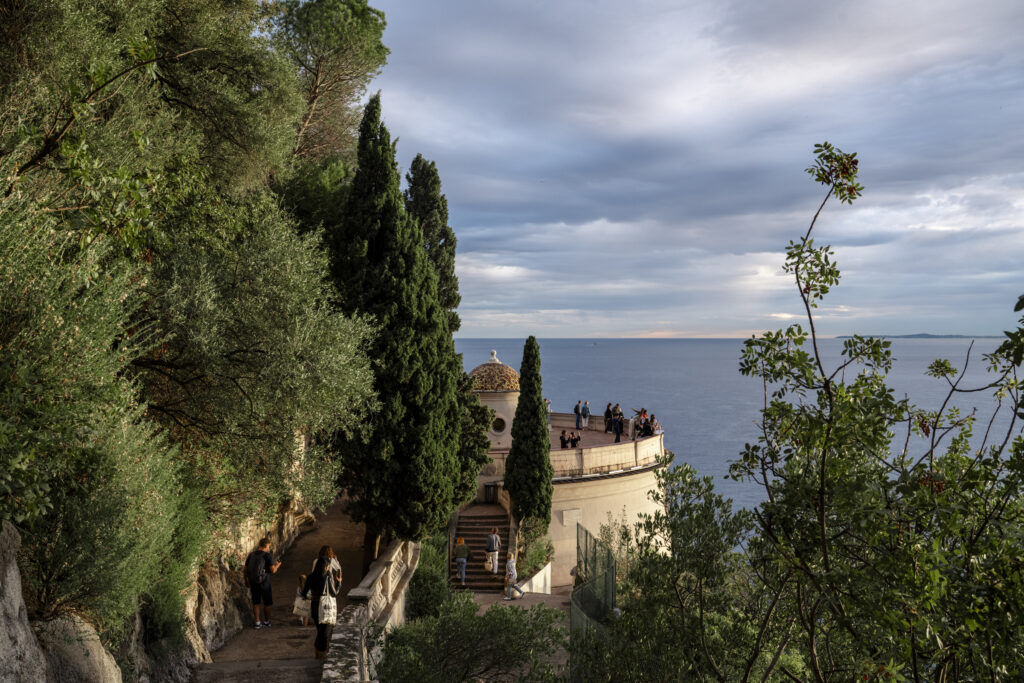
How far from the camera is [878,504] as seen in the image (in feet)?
15.9

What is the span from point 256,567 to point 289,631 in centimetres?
156

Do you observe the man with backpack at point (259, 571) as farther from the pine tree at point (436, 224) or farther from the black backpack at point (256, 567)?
the pine tree at point (436, 224)

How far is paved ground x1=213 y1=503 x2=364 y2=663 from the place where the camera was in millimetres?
12547

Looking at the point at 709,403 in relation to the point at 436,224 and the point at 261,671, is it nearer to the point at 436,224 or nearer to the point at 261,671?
the point at 436,224

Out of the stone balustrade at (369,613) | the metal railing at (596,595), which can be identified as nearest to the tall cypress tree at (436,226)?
the stone balustrade at (369,613)

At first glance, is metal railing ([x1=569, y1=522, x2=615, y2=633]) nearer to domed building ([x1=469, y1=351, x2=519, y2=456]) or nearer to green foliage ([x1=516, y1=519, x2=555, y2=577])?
green foliage ([x1=516, y1=519, x2=555, y2=577])

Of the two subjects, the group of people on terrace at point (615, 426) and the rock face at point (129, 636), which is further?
the group of people on terrace at point (615, 426)

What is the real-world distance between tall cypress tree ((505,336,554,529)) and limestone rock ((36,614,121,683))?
18208 millimetres

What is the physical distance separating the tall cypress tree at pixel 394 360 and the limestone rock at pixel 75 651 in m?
8.53

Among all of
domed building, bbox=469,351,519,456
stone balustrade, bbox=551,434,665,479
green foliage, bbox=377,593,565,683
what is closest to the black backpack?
green foliage, bbox=377,593,565,683

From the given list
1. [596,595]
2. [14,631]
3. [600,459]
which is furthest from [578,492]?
[14,631]

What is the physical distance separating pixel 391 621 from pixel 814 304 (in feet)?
38.1

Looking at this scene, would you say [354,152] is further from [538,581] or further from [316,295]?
[538,581]

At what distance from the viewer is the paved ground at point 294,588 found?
1255cm
